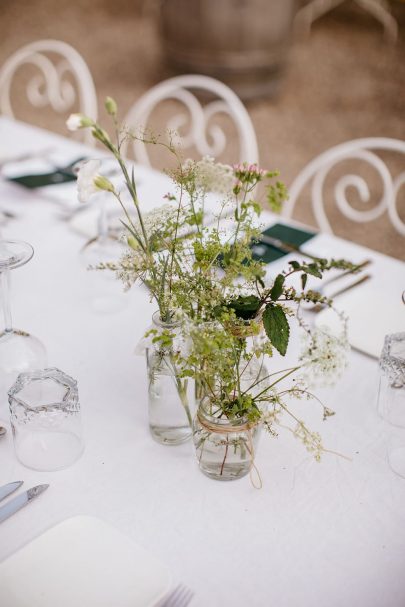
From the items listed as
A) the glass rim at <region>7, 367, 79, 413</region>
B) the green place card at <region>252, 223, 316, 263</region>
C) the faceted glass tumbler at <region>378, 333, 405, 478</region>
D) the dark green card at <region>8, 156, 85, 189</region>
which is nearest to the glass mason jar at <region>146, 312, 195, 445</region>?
the glass rim at <region>7, 367, 79, 413</region>

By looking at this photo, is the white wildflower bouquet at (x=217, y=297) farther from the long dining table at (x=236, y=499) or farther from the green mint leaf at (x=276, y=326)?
the long dining table at (x=236, y=499)

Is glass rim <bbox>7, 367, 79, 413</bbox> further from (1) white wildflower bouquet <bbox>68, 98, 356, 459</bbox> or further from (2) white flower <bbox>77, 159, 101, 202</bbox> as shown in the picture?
(2) white flower <bbox>77, 159, 101, 202</bbox>

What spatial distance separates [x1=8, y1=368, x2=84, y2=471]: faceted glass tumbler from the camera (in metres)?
1.10

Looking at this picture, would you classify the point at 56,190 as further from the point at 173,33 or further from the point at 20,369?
the point at 173,33

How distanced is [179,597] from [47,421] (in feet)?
1.26

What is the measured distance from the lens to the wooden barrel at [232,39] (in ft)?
17.6

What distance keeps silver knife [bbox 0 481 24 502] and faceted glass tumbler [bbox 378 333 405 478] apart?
0.63 metres

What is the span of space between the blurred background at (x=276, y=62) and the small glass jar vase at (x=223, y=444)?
2930mm

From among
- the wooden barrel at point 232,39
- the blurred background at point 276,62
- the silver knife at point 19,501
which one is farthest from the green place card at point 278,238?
the wooden barrel at point 232,39

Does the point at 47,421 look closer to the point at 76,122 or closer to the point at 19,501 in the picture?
the point at 19,501

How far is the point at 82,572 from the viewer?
923mm

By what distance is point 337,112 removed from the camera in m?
5.78

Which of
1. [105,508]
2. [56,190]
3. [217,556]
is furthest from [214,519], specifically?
[56,190]

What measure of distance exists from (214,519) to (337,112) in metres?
5.28
